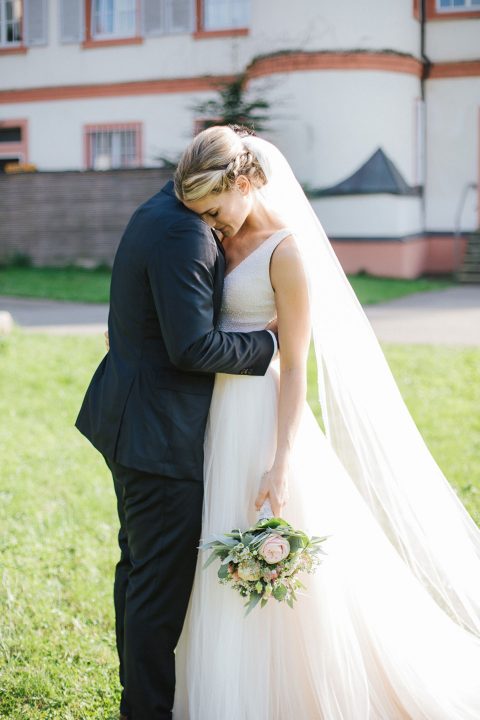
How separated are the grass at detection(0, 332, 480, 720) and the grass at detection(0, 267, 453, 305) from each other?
534 centimetres

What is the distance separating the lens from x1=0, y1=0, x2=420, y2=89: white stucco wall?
19688 millimetres

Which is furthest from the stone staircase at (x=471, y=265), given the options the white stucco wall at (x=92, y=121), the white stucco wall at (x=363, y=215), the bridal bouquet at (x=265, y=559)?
the bridal bouquet at (x=265, y=559)

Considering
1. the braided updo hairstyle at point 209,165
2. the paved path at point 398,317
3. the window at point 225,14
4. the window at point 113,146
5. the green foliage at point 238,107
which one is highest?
the window at point 225,14

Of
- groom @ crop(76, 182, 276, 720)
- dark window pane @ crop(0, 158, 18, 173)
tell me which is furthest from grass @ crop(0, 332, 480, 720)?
dark window pane @ crop(0, 158, 18, 173)

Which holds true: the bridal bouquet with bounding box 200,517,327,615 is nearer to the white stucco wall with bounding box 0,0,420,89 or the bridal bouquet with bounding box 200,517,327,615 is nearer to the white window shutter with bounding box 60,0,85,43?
the white stucco wall with bounding box 0,0,420,89

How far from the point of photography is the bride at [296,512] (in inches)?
115

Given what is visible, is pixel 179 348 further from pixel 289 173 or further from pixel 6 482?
pixel 6 482

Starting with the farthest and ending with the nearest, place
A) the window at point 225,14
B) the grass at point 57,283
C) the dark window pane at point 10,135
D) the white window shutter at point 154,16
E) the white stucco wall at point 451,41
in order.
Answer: the dark window pane at point 10,135, the white window shutter at point 154,16, the window at point 225,14, the white stucco wall at point 451,41, the grass at point 57,283

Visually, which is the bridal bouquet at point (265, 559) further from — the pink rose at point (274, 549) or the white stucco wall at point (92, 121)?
the white stucco wall at point (92, 121)

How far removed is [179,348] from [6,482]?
3820 millimetres

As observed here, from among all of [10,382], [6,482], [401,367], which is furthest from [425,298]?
[6,482]

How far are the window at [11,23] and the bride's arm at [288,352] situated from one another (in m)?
23.7

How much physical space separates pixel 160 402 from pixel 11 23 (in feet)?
79.4

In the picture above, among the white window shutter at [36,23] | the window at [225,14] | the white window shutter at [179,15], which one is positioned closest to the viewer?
the window at [225,14]
